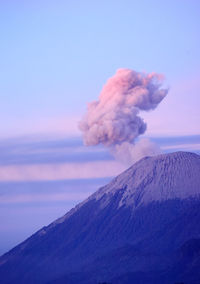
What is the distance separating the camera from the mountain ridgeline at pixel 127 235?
94.9 meters

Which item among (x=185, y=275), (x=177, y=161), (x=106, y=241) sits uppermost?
(x=177, y=161)

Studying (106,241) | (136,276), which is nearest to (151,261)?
(136,276)

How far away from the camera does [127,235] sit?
107 meters

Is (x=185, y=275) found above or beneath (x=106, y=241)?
beneath

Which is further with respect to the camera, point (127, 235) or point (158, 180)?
point (158, 180)

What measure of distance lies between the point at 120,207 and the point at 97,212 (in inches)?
147

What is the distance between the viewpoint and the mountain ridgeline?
94.9 metres

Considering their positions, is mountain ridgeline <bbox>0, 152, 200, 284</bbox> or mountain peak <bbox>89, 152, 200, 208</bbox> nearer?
mountain ridgeline <bbox>0, 152, 200, 284</bbox>

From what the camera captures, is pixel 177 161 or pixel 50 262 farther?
pixel 177 161

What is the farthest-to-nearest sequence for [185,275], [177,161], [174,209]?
[177,161]
[174,209]
[185,275]

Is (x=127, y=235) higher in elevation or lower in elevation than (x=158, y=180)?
lower

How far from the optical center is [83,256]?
10506 cm

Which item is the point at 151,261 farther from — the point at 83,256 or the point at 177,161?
the point at 177,161

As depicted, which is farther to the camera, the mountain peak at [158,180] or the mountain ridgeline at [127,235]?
the mountain peak at [158,180]
